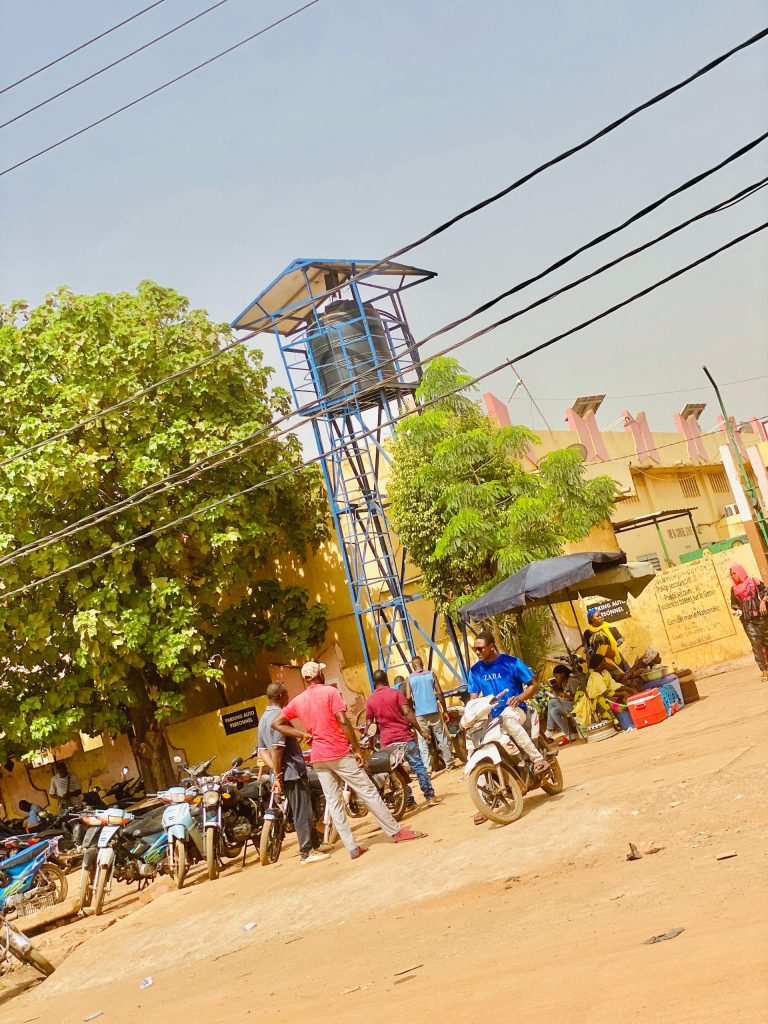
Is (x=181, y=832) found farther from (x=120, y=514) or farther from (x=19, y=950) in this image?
(x=120, y=514)

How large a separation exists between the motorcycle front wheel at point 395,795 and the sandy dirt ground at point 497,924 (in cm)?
35

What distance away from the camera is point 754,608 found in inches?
592

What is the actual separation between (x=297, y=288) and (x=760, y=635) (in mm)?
12356

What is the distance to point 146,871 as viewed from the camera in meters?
12.6

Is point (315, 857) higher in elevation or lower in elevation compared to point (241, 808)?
lower

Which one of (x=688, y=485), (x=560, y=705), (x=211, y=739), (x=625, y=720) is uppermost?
(x=688, y=485)

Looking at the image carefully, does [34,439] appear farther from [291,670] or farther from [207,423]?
[291,670]

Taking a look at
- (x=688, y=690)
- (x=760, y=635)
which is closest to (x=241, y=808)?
(x=688, y=690)

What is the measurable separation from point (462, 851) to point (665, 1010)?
4807 mm

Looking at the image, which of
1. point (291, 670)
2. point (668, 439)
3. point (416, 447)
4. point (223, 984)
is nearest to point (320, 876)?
point (223, 984)

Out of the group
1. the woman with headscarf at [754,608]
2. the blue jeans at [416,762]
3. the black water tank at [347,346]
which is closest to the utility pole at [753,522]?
the woman with headscarf at [754,608]

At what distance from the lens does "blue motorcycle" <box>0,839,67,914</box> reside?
41.6ft

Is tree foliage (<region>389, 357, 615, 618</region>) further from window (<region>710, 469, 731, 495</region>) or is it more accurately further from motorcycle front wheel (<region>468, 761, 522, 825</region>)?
window (<region>710, 469, 731, 495</region>)

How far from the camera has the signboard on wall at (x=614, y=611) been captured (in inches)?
793
